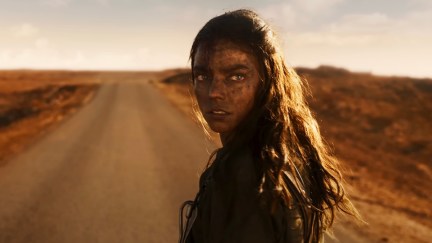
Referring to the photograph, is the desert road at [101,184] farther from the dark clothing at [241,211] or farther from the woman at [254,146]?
the dark clothing at [241,211]

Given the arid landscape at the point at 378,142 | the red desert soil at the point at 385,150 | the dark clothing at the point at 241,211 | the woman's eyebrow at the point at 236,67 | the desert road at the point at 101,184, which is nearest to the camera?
the dark clothing at the point at 241,211

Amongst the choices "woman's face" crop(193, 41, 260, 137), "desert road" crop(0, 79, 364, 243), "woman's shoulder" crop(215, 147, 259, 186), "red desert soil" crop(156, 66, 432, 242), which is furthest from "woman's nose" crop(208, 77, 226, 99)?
"desert road" crop(0, 79, 364, 243)

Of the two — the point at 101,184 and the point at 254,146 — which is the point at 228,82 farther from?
Result: the point at 101,184

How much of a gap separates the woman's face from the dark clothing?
0.17 metres

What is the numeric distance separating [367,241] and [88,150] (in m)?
7.81

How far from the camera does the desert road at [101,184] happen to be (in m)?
5.81

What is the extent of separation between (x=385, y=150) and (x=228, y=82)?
44.6 feet

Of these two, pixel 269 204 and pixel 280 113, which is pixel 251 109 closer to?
pixel 280 113

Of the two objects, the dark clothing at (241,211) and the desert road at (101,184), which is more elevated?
the dark clothing at (241,211)

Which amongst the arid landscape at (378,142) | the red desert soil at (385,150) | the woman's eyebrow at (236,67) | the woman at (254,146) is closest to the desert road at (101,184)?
the woman at (254,146)

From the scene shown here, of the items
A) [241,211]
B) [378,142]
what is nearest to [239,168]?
[241,211]

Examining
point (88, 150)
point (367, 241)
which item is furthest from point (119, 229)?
point (88, 150)

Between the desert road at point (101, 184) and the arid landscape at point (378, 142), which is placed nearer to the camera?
the desert road at point (101, 184)

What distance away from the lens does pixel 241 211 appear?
115 centimetres
